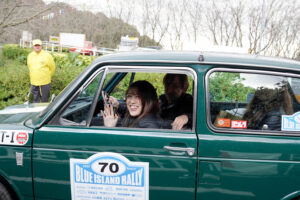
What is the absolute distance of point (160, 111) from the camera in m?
3.21

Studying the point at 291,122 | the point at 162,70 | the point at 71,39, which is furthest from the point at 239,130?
the point at 71,39

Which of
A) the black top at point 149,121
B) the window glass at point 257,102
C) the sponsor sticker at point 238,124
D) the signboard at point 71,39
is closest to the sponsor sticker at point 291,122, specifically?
the window glass at point 257,102

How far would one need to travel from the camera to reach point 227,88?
112 inches

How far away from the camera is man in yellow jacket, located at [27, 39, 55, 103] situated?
804 centimetres

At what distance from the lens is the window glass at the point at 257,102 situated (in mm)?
2715

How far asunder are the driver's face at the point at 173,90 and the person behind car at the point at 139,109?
57 centimetres

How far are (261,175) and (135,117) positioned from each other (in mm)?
1227

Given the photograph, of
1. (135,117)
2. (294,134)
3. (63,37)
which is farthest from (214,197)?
(63,37)

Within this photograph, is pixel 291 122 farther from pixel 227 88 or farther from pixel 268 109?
pixel 227 88

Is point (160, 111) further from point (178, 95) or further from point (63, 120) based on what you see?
point (63, 120)

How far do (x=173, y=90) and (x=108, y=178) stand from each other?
1509 millimetres

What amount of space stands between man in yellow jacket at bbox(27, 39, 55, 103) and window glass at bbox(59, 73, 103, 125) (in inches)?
215

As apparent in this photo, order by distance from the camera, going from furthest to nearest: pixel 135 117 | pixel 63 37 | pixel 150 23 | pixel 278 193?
pixel 63 37 → pixel 150 23 → pixel 135 117 → pixel 278 193

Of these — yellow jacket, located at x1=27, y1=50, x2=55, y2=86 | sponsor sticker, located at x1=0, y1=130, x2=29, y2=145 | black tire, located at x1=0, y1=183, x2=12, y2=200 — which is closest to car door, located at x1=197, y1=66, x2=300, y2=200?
sponsor sticker, located at x1=0, y1=130, x2=29, y2=145
